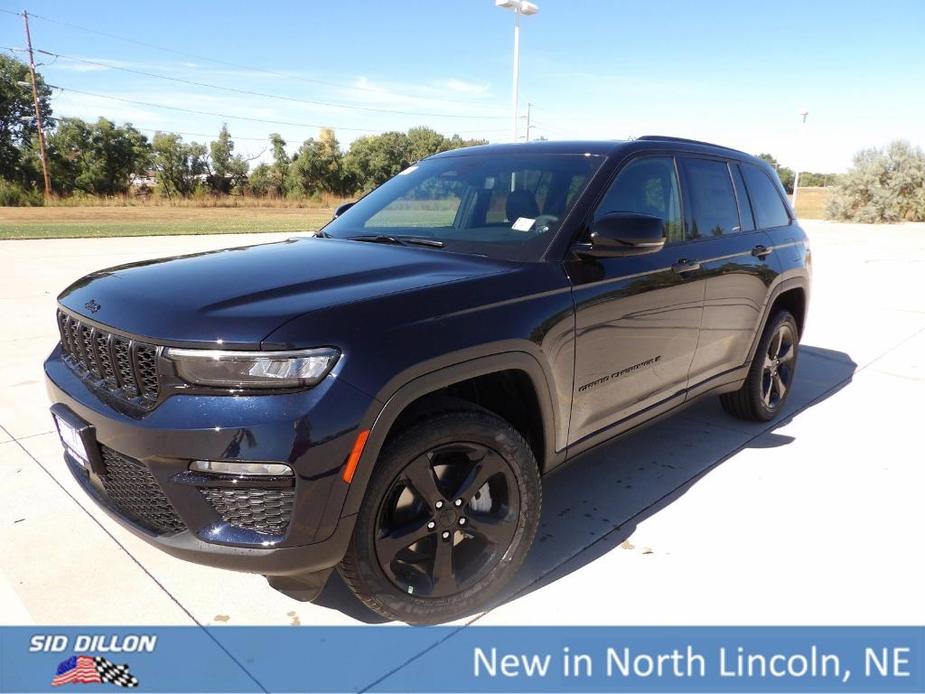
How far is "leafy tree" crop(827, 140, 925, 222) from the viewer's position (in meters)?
27.2

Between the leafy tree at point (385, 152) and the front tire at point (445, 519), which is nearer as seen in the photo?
the front tire at point (445, 519)

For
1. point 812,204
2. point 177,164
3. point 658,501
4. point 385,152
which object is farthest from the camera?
point 385,152

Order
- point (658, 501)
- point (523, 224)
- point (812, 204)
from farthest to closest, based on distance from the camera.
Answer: point (812, 204) → point (658, 501) → point (523, 224)

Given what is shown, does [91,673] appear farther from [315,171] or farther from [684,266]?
[315,171]

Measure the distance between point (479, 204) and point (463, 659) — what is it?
209cm

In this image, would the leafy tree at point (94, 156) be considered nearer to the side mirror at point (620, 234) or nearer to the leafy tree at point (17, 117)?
the leafy tree at point (17, 117)

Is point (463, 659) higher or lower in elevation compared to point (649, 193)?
lower

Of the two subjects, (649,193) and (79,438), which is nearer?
(79,438)

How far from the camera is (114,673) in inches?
87.7

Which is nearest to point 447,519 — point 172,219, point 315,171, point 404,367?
point 404,367

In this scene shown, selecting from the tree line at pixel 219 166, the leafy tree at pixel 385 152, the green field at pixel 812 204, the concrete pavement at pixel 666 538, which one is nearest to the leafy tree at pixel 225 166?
the tree line at pixel 219 166

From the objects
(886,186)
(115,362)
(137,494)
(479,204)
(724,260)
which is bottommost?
(137,494)

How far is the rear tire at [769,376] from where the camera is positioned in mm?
4297

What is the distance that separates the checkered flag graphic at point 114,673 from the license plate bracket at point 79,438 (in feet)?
2.19
